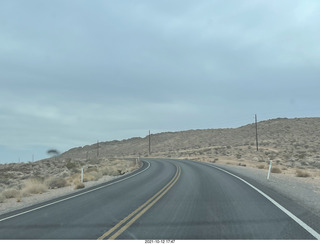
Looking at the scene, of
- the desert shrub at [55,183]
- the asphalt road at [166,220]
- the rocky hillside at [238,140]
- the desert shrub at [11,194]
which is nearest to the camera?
the asphalt road at [166,220]

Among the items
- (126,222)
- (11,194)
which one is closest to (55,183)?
(11,194)

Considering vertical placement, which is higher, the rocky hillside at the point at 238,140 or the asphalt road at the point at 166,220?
the rocky hillside at the point at 238,140

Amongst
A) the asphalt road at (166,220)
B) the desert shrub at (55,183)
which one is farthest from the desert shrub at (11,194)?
the asphalt road at (166,220)

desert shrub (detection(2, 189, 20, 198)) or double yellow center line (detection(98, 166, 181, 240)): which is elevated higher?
double yellow center line (detection(98, 166, 181, 240))

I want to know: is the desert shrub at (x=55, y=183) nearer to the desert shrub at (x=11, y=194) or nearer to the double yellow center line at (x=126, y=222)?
the desert shrub at (x=11, y=194)

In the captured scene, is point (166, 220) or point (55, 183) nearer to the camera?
point (166, 220)

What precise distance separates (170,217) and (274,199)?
501 centimetres

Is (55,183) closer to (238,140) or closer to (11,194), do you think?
(11,194)

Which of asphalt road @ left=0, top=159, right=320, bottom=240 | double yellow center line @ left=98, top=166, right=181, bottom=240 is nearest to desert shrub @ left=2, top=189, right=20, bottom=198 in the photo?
asphalt road @ left=0, top=159, right=320, bottom=240

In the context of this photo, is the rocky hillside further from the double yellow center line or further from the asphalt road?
the double yellow center line

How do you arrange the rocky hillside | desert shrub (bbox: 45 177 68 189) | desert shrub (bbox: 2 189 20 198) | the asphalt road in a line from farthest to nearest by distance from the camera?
the rocky hillside
desert shrub (bbox: 45 177 68 189)
desert shrub (bbox: 2 189 20 198)
the asphalt road

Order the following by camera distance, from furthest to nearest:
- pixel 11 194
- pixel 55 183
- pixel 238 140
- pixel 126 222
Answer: pixel 238 140
pixel 55 183
pixel 11 194
pixel 126 222

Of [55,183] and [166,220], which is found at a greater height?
[166,220]

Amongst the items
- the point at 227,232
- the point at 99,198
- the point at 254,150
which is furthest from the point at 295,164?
the point at 227,232
